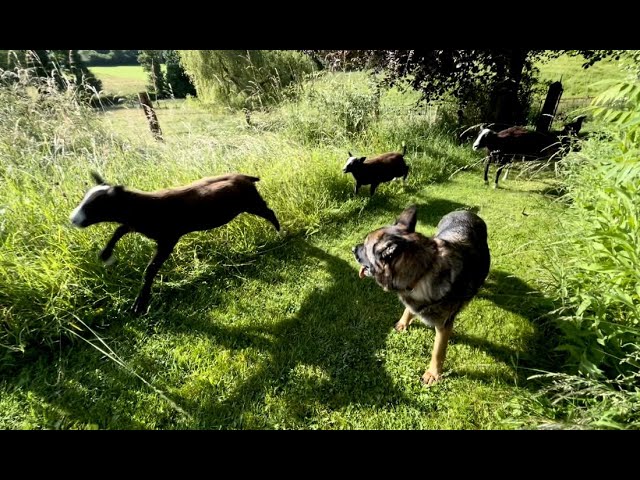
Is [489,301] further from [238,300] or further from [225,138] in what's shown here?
[225,138]

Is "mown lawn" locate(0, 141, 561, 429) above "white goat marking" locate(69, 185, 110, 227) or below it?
below

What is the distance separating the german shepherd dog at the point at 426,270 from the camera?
7.66 ft

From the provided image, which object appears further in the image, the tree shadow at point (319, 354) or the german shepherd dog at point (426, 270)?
the tree shadow at point (319, 354)

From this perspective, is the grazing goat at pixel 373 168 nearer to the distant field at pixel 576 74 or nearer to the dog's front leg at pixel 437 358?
the dog's front leg at pixel 437 358

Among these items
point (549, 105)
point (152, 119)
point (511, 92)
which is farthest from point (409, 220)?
point (549, 105)

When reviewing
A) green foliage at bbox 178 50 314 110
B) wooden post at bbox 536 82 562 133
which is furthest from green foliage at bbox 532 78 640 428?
green foliage at bbox 178 50 314 110

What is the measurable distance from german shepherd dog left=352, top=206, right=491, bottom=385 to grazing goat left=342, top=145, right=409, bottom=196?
9.41ft

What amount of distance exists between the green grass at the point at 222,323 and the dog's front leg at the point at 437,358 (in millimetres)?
99

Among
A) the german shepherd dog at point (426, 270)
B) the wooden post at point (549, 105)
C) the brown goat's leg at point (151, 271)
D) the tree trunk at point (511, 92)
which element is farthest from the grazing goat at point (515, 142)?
the brown goat's leg at point (151, 271)

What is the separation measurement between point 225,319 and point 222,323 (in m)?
0.06

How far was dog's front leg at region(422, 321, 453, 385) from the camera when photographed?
2.59m

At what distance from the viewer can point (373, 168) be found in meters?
5.40

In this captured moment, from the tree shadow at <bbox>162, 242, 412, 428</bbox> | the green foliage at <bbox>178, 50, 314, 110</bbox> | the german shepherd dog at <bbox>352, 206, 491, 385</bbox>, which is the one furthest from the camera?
the green foliage at <bbox>178, 50, 314, 110</bbox>

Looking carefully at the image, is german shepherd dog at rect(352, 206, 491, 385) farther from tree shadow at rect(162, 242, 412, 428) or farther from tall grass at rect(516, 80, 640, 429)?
tall grass at rect(516, 80, 640, 429)
